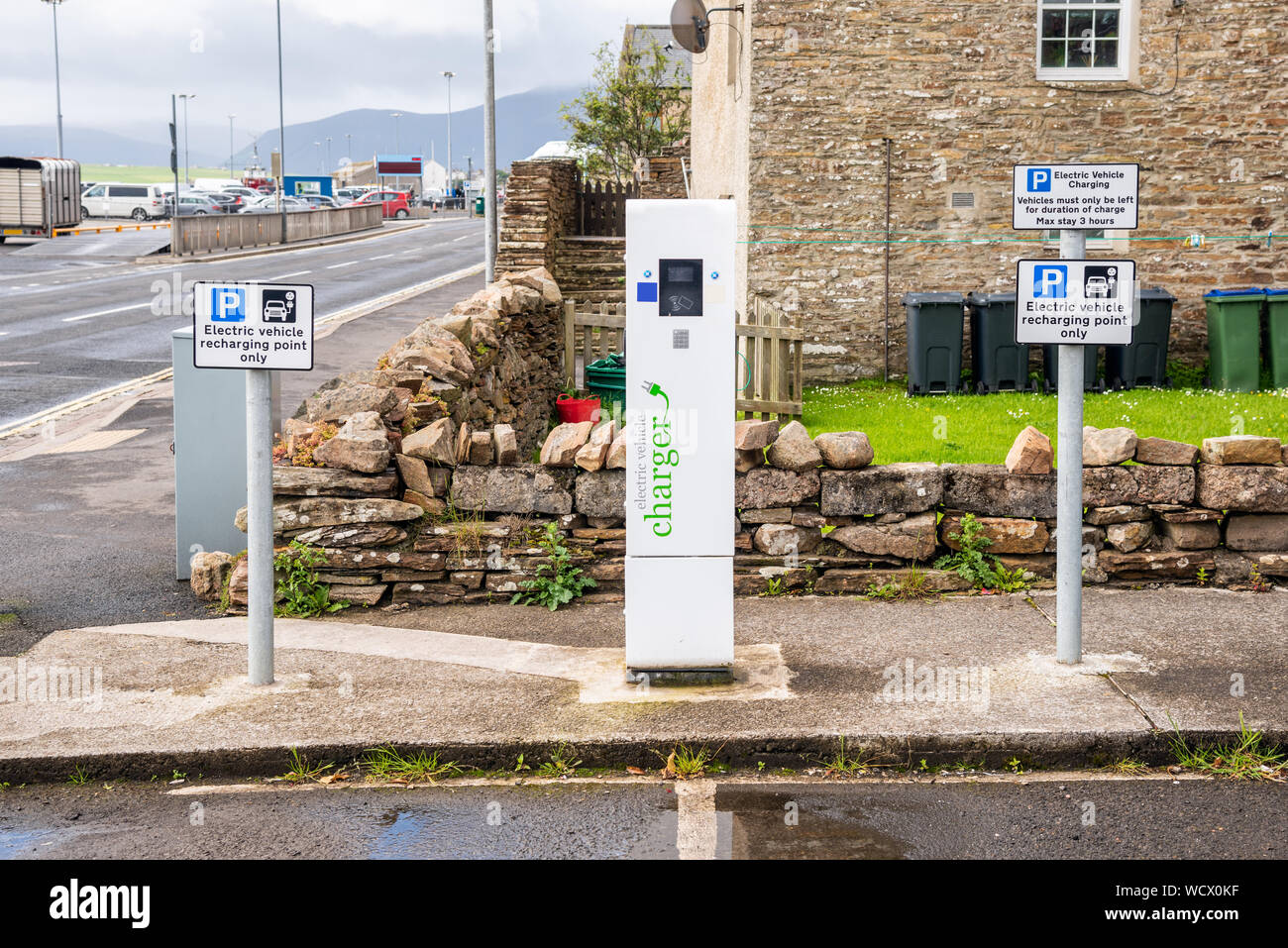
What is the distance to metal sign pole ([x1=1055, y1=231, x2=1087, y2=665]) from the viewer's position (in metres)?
6.02

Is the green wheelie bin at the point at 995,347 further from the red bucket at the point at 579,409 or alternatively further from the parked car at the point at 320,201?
the parked car at the point at 320,201

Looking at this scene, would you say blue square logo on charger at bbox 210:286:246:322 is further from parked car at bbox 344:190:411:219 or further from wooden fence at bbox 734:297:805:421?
parked car at bbox 344:190:411:219

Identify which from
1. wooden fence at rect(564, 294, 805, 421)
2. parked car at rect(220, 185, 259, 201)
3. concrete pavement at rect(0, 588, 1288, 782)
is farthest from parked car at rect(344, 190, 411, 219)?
concrete pavement at rect(0, 588, 1288, 782)

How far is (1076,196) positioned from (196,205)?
62.9 metres

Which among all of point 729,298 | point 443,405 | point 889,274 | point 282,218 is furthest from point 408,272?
point 729,298

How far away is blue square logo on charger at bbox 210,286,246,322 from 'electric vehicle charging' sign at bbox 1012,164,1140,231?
3.55m

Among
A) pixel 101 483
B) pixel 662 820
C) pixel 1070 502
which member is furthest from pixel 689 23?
pixel 662 820

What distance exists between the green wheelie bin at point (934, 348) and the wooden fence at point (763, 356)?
1603 mm

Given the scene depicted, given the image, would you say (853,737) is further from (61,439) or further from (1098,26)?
(1098,26)

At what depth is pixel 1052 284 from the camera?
6027 mm

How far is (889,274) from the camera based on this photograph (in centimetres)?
1522

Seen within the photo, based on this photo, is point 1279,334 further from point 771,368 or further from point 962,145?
point 771,368

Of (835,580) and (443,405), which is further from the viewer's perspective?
(443,405)

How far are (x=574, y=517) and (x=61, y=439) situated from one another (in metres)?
8.04
